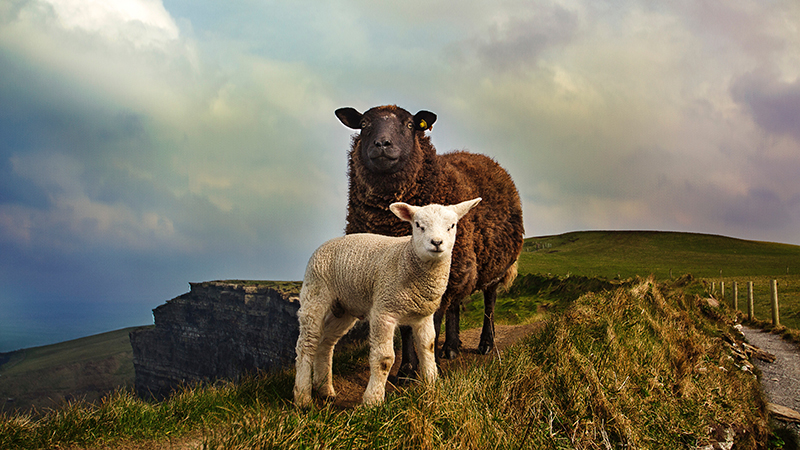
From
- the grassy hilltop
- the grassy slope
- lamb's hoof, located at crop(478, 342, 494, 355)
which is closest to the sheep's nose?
the grassy hilltop

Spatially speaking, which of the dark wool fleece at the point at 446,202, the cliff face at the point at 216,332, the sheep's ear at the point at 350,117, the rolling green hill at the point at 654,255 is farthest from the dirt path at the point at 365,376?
the cliff face at the point at 216,332

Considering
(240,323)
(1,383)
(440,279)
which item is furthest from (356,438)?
(1,383)

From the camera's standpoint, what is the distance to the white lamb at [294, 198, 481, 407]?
434 centimetres

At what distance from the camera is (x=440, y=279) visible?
4.59 m

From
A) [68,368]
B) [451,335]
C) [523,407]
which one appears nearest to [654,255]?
[451,335]

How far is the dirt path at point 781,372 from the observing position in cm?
899

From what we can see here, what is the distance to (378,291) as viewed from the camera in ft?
15.5

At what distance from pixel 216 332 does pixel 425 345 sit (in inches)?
3239

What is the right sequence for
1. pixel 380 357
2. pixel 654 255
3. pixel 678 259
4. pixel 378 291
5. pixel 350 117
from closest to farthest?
Result: pixel 380 357, pixel 378 291, pixel 350 117, pixel 678 259, pixel 654 255

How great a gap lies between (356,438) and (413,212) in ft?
7.11

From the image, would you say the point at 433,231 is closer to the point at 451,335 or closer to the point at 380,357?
the point at 380,357

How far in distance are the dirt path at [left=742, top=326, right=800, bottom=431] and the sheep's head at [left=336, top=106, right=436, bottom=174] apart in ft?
27.3

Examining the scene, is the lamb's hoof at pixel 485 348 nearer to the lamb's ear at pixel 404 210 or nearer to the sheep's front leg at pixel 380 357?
the sheep's front leg at pixel 380 357

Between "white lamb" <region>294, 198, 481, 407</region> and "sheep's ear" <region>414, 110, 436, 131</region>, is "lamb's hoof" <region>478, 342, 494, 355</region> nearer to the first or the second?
"white lamb" <region>294, 198, 481, 407</region>
